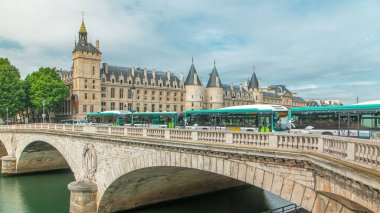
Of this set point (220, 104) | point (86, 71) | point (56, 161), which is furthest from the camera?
point (220, 104)

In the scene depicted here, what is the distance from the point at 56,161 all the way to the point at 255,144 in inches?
1610

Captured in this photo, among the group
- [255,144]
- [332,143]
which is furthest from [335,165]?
[255,144]

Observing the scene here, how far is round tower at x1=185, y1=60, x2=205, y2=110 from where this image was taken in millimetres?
103500

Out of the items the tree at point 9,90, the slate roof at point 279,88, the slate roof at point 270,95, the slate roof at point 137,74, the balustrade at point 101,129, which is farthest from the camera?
the slate roof at point 279,88

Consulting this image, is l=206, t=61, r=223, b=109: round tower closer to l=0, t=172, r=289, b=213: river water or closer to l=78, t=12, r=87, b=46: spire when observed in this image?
l=78, t=12, r=87, b=46: spire

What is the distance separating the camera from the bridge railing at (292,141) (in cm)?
931

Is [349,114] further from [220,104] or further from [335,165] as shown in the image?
[220,104]

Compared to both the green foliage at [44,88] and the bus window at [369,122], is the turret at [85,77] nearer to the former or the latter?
the green foliage at [44,88]

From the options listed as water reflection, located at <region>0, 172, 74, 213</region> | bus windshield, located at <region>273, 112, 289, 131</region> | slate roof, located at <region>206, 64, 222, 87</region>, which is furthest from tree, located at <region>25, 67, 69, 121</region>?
bus windshield, located at <region>273, 112, 289, 131</region>

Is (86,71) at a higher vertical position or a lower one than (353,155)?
→ higher

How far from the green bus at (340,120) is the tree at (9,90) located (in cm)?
6052

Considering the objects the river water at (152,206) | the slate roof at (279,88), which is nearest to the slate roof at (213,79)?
the slate roof at (279,88)

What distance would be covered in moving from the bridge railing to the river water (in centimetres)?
1020

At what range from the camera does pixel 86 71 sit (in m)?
→ 84.9
